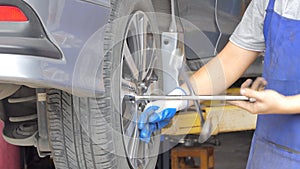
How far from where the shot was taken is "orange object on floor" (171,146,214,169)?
8.30 ft

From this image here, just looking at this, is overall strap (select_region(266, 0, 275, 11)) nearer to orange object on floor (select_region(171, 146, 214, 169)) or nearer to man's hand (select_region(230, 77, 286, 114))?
man's hand (select_region(230, 77, 286, 114))

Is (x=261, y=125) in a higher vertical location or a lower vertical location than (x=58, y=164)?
higher

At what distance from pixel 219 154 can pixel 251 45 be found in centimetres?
178

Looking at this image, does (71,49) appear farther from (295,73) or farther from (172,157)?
(172,157)

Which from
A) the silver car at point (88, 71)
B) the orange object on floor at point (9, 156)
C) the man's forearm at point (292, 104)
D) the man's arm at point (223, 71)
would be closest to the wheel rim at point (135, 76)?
the silver car at point (88, 71)

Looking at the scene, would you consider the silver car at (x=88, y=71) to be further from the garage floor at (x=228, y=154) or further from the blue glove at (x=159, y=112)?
the garage floor at (x=228, y=154)

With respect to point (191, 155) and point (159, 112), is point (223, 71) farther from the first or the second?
point (191, 155)

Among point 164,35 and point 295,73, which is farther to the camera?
point 164,35

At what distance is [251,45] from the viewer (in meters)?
1.54

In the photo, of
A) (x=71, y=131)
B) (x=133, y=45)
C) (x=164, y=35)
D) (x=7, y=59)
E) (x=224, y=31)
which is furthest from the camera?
(x=224, y=31)

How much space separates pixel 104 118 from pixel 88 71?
0.17m

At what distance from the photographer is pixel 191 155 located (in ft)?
8.41

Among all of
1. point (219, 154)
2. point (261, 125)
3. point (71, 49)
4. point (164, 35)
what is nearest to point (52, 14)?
point (71, 49)

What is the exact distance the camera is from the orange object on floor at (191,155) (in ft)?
8.30
